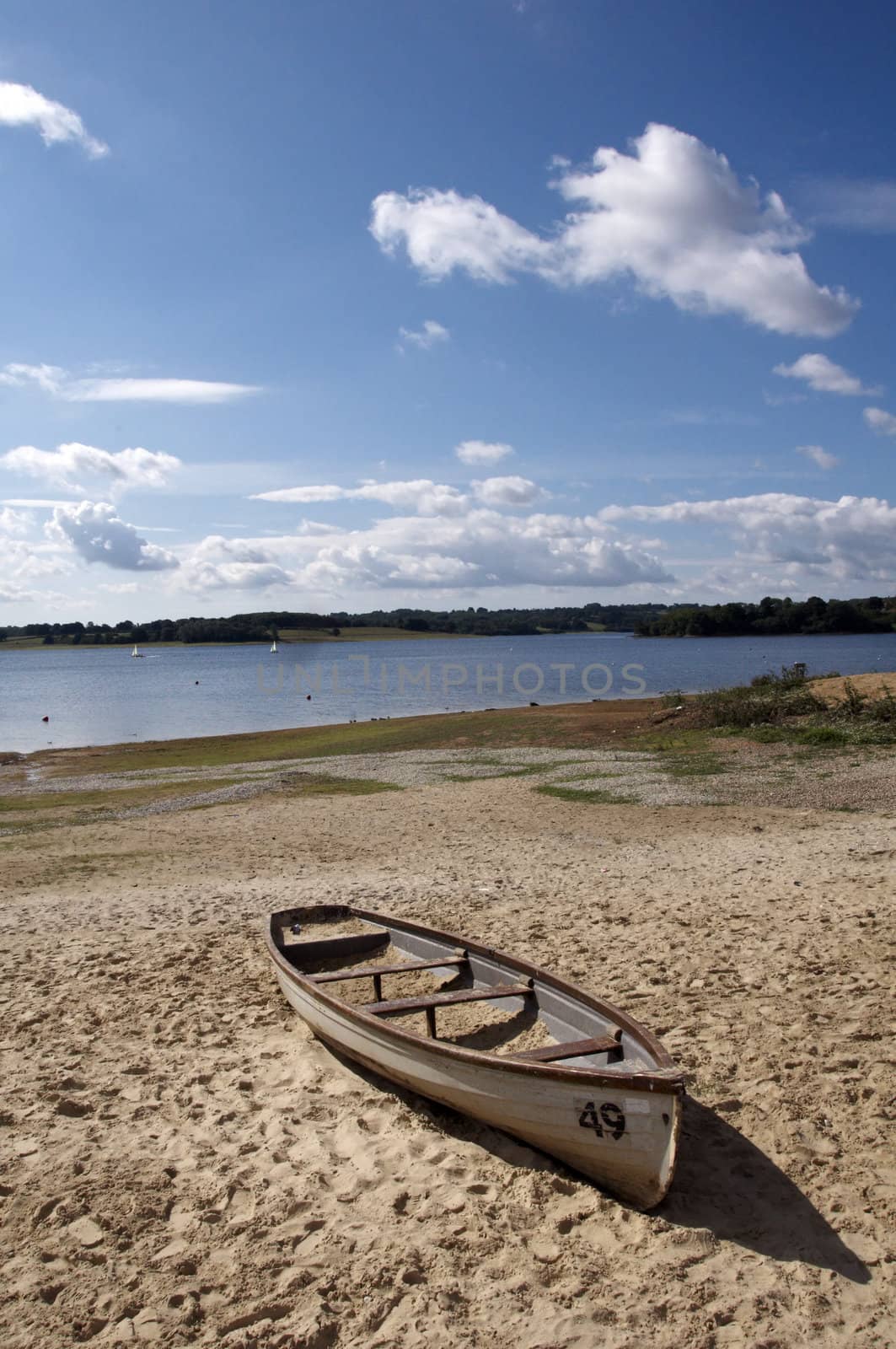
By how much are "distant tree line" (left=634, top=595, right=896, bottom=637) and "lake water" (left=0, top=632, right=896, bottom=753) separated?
3.32 meters

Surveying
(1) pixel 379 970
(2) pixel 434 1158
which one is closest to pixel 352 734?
(1) pixel 379 970

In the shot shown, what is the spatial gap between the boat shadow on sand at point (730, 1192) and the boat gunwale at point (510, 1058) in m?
0.56

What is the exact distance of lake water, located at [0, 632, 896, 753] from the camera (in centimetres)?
5141

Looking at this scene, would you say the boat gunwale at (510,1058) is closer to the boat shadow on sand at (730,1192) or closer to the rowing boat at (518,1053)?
the rowing boat at (518,1053)

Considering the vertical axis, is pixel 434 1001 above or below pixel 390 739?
above

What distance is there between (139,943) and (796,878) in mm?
8150

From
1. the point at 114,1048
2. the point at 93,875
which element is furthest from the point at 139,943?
the point at 93,875

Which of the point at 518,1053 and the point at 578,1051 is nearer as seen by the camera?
the point at 578,1051

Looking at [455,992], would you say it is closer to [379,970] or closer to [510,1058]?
[379,970]

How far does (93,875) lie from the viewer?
14.5m

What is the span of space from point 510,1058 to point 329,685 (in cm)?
7008

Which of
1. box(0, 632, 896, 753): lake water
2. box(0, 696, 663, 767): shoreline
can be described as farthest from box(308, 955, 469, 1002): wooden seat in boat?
box(0, 632, 896, 753): lake water

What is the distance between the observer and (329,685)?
74.8 meters

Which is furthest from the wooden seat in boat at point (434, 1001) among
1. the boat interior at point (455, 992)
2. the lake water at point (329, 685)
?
the lake water at point (329, 685)
